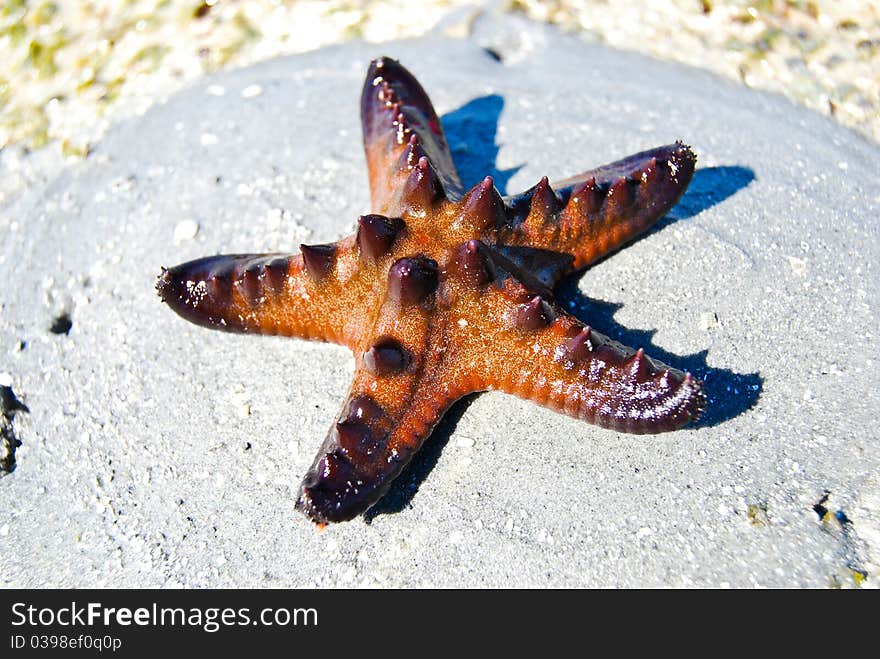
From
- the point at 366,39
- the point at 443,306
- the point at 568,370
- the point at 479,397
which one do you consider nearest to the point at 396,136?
the point at 443,306

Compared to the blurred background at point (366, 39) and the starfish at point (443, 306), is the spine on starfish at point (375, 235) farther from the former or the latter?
the blurred background at point (366, 39)

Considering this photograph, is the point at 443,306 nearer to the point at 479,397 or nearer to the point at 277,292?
the point at 479,397

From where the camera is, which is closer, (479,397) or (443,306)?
(443,306)

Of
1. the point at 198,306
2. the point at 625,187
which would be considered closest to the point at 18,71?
the point at 198,306

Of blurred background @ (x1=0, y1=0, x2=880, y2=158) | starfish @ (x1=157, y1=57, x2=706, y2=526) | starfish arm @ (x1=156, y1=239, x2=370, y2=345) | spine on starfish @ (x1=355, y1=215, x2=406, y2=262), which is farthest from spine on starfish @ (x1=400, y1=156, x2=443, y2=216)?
blurred background @ (x1=0, y1=0, x2=880, y2=158)

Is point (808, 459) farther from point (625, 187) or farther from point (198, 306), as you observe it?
point (198, 306)

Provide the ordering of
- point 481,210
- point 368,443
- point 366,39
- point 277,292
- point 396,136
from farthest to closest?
point 366,39 < point 396,136 < point 277,292 < point 481,210 < point 368,443
